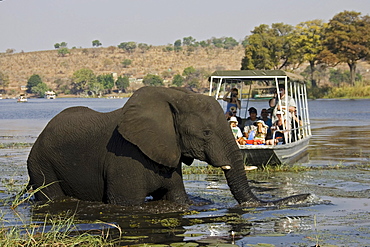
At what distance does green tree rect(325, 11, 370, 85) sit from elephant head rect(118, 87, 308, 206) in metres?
65.3

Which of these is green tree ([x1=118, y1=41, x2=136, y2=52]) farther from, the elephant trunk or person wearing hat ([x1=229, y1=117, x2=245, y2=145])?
the elephant trunk

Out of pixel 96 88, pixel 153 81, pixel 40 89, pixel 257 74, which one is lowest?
pixel 40 89

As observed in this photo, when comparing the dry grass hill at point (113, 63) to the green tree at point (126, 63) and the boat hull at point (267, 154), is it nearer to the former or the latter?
the green tree at point (126, 63)

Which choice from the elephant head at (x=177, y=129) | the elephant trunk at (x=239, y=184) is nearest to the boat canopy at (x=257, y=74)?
the elephant trunk at (x=239, y=184)

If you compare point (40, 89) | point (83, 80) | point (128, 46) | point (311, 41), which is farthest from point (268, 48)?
point (128, 46)

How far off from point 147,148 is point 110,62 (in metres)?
143

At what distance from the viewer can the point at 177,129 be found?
29.0 ft

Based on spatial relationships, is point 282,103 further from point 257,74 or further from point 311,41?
point 311,41

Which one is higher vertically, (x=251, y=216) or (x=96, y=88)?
(x=251, y=216)

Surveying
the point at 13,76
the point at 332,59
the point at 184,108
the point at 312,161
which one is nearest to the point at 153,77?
the point at 13,76

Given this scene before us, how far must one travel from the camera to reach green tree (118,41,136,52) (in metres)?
170

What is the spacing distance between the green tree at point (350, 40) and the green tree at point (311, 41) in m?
2.78

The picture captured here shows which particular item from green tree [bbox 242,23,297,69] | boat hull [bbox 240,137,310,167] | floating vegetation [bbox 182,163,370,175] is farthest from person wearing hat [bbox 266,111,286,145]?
green tree [bbox 242,23,297,69]

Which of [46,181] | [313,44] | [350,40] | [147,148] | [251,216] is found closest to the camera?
[147,148]
